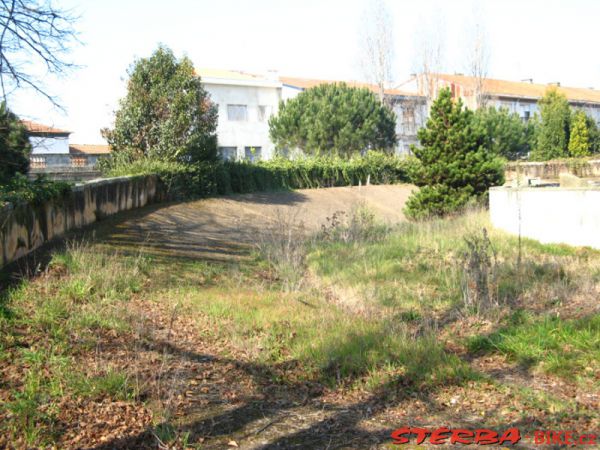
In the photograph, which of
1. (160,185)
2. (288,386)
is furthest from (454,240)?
(160,185)

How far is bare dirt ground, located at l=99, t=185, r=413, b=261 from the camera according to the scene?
40.4ft

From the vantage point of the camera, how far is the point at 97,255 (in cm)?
922

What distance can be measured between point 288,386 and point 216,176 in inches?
686

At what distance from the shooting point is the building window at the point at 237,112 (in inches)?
1852

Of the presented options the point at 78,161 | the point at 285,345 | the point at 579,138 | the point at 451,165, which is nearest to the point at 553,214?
the point at 451,165

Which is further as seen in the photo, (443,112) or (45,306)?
(443,112)

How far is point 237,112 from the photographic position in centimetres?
4738

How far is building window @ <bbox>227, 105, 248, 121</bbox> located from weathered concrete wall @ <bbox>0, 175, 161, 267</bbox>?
2924 centimetres

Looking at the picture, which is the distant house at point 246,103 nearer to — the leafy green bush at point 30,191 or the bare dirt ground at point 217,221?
the bare dirt ground at point 217,221

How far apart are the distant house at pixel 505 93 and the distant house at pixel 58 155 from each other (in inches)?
1039

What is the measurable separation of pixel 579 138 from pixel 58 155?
33543 millimetres

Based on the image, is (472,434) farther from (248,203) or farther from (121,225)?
(248,203)

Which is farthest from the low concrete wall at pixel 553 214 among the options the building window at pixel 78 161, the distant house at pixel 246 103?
the distant house at pixel 246 103

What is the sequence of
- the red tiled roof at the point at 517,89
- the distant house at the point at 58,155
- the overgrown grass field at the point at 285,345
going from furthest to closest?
the red tiled roof at the point at 517,89 → the distant house at the point at 58,155 → the overgrown grass field at the point at 285,345
